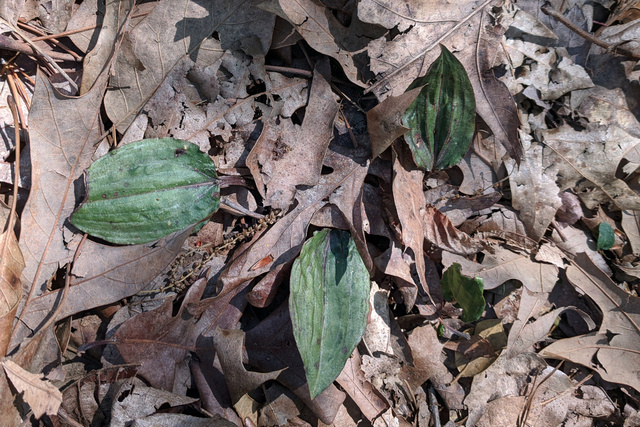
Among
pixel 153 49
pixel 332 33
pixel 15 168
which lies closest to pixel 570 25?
pixel 332 33

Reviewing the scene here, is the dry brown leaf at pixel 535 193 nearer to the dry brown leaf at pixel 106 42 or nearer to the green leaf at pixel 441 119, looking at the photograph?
the green leaf at pixel 441 119

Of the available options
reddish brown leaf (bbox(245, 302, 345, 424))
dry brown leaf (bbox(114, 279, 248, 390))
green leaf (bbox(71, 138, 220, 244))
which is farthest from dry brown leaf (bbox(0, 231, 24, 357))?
reddish brown leaf (bbox(245, 302, 345, 424))

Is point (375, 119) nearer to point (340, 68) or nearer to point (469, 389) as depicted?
point (340, 68)

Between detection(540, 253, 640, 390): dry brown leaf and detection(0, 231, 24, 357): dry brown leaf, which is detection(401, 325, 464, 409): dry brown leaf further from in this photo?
detection(0, 231, 24, 357): dry brown leaf

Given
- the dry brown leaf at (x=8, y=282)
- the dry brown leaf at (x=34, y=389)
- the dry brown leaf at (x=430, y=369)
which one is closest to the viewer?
the dry brown leaf at (x=34, y=389)

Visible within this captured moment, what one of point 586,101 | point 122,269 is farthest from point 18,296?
point 586,101

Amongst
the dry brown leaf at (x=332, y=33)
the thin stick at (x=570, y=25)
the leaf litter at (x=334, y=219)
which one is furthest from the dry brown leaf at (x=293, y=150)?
the thin stick at (x=570, y=25)
